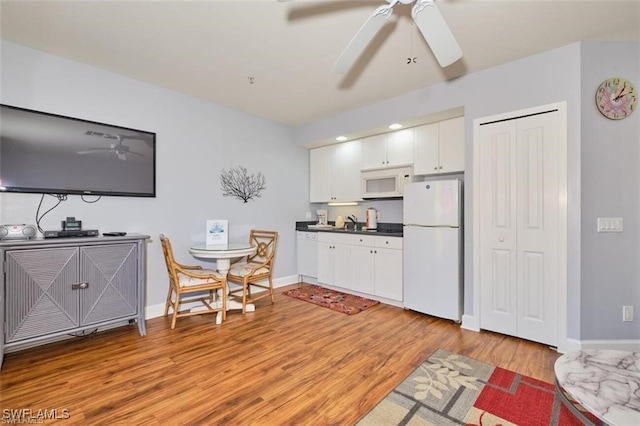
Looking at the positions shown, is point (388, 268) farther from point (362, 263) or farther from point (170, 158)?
point (170, 158)

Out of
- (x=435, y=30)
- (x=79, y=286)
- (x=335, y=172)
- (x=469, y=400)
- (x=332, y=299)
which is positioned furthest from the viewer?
(x=335, y=172)

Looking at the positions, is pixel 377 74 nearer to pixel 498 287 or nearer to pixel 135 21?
pixel 135 21

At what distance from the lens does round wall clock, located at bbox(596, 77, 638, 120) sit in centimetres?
244

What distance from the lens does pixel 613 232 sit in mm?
2457

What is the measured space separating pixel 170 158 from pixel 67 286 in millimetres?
1667

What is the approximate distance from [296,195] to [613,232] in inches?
152

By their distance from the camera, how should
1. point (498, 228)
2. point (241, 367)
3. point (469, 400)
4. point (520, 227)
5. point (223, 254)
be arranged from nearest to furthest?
point (469, 400), point (241, 367), point (520, 227), point (498, 228), point (223, 254)

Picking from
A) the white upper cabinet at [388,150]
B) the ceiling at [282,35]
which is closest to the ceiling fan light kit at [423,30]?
the ceiling at [282,35]

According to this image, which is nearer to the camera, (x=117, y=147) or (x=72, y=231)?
(x=72, y=231)

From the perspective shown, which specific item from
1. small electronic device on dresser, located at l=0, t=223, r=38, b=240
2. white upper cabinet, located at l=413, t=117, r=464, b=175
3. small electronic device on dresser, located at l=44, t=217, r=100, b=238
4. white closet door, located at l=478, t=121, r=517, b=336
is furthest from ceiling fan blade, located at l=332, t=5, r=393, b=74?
small electronic device on dresser, located at l=0, t=223, r=38, b=240

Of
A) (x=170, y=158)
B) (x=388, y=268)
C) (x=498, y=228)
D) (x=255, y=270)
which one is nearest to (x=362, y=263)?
(x=388, y=268)

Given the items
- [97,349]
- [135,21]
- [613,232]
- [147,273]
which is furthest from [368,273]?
[135,21]

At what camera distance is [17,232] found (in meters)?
2.38

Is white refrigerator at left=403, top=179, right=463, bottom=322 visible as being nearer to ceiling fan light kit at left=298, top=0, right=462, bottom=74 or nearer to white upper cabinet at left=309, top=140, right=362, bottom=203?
white upper cabinet at left=309, top=140, right=362, bottom=203
